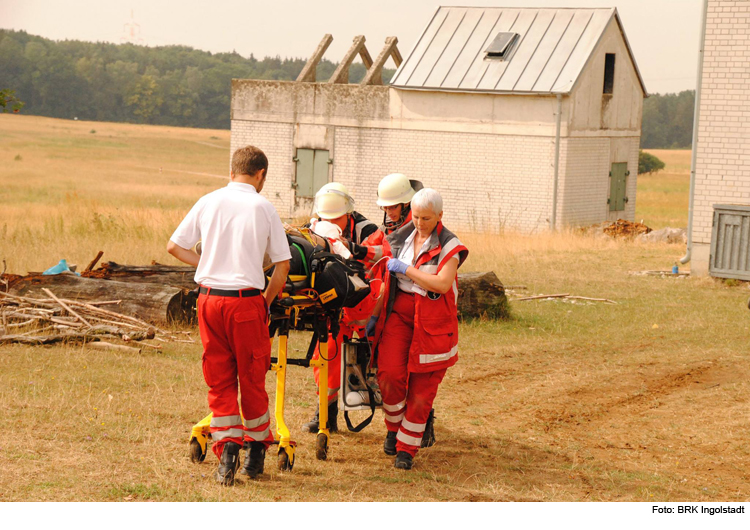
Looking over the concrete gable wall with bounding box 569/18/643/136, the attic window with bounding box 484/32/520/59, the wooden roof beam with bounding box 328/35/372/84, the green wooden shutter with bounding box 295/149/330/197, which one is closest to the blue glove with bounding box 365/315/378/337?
the concrete gable wall with bounding box 569/18/643/136

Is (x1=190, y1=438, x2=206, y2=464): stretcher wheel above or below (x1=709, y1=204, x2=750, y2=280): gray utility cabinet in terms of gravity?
below

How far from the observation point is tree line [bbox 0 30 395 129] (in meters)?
99.8

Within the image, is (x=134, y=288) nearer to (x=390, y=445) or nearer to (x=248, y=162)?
(x=390, y=445)

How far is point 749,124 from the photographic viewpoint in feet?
53.5

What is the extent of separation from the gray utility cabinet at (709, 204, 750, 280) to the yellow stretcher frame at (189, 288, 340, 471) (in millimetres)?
11683

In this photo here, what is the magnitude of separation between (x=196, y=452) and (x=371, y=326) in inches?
57.9

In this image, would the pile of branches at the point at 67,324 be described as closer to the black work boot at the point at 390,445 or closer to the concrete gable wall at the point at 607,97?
the black work boot at the point at 390,445

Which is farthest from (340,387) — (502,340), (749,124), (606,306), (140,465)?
(749,124)

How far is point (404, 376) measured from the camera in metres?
6.18

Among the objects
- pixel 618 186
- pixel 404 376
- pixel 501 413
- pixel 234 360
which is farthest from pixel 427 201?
pixel 618 186

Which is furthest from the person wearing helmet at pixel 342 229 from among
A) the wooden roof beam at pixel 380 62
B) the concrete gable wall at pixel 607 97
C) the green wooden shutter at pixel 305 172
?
the wooden roof beam at pixel 380 62

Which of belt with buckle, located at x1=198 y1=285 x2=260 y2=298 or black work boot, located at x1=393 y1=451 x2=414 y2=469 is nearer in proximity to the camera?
belt with buckle, located at x1=198 y1=285 x2=260 y2=298

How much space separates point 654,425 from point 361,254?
125 inches

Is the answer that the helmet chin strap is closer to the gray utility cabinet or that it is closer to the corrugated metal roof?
the gray utility cabinet
